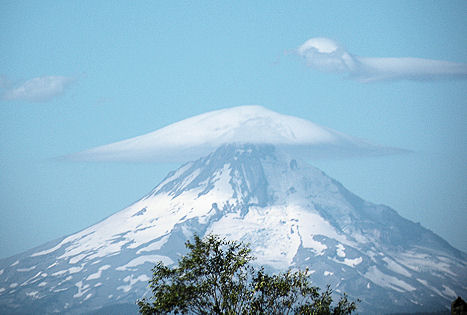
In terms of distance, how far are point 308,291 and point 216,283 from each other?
7015mm

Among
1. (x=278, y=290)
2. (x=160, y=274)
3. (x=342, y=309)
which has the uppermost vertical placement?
(x=160, y=274)

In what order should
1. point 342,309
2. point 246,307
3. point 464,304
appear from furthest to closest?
point 342,309, point 246,307, point 464,304

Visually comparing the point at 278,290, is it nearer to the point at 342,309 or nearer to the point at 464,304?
the point at 342,309

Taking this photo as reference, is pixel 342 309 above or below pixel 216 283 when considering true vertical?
below

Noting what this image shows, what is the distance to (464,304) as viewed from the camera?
40.2 meters

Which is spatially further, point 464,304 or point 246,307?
point 246,307

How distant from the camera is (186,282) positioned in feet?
162

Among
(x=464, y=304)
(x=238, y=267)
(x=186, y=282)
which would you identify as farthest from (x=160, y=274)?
(x=464, y=304)

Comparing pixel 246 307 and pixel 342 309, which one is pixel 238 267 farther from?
pixel 342 309

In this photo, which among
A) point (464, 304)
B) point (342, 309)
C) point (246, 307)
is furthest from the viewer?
point (342, 309)

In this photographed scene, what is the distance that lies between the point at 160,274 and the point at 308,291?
10.9 metres

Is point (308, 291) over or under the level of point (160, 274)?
under

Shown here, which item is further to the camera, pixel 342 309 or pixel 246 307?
pixel 342 309

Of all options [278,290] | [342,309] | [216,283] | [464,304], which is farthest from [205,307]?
[464,304]
